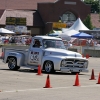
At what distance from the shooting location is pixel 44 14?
101 m

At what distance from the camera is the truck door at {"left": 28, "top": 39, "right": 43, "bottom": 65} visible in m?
23.9

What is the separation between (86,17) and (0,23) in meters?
18.7

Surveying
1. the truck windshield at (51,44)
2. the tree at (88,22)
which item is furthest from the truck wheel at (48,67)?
the tree at (88,22)

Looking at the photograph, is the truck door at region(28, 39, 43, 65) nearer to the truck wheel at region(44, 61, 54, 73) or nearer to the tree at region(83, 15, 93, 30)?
the truck wheel at region(44, 61, 54, 73)

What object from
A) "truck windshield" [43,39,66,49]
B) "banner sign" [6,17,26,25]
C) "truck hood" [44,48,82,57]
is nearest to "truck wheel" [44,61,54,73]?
"truck hood" [44,48,82,57]

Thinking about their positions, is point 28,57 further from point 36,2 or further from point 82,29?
point 36,2

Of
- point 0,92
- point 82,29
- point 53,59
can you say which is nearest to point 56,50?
point 53,59

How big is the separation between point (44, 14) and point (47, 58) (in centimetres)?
7781

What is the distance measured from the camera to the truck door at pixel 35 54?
78.5ft

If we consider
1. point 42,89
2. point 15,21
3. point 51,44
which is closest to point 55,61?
point 51,44

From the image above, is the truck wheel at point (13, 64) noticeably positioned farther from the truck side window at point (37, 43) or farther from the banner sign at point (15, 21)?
the banner sign at point (15, 21)

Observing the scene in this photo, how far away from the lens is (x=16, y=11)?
97.9 m

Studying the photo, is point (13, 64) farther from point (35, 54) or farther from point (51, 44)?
point (51, 44)

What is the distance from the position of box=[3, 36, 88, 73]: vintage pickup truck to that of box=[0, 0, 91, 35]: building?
6904 centimetres
